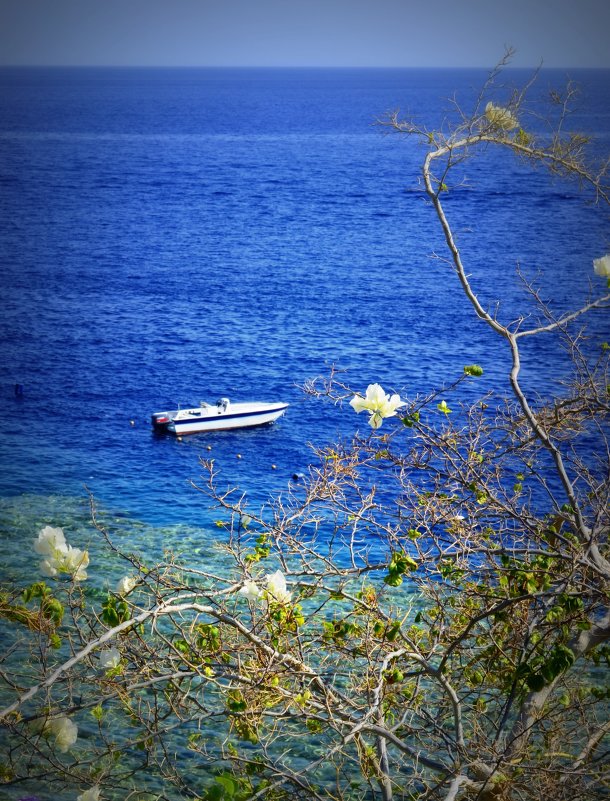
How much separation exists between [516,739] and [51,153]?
4517 inches

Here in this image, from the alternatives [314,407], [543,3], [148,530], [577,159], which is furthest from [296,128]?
[577,159]

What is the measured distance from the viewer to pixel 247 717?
7.00 metres

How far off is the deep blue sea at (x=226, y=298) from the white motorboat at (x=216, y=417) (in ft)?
1.59

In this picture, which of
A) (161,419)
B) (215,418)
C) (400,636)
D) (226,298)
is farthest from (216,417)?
(400,636)

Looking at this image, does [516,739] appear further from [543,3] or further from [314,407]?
[543,3]

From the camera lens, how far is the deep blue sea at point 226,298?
112 ft

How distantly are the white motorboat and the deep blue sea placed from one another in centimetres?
49

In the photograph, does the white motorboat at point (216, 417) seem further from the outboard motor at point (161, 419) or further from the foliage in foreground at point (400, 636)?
the foliage in foreground at point (400, 636)

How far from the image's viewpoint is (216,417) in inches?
1454

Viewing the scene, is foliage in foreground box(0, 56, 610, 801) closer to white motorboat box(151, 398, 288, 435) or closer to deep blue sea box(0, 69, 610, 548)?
deep blue sea box(0, 69, 610, 548)

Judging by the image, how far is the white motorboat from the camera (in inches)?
1439

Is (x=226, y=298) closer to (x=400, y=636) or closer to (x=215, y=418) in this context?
(x=215, y=418)

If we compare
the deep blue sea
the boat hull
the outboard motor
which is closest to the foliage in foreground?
the deep blue sea

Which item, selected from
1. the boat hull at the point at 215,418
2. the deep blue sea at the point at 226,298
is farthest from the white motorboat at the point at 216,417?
the deep blue sea at the point at 226,298
